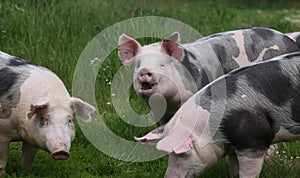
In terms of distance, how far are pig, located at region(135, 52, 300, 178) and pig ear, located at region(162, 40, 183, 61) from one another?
871mm

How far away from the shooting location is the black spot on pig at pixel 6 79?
5.26 m

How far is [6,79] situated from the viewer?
5.32 metres

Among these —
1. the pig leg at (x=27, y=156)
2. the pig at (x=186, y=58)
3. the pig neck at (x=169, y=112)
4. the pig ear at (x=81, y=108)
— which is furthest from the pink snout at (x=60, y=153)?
the pig neck at (x=169, y=112)

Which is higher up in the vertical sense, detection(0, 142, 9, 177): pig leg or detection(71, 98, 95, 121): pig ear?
detection(71, 98, 95, 121): pig ear

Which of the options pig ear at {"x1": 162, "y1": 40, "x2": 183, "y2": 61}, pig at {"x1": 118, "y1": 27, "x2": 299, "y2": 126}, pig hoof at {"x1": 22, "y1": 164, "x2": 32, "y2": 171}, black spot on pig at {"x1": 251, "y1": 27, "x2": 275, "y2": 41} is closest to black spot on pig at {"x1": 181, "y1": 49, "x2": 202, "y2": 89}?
pig at {"x1": 118, "y1": 27, "x2": 299, "y2": 126}

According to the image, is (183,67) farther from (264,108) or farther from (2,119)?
(2,119)

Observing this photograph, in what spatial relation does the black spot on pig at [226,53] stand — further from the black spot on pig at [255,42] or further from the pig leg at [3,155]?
the pig leg at [3,155]

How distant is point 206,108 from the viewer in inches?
191

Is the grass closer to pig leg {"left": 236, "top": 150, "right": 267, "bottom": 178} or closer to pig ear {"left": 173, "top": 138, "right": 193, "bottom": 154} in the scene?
pig leg {"left": 236, "top": 150, "right": 267, "bottom": 178}

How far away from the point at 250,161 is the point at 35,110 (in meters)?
1.58

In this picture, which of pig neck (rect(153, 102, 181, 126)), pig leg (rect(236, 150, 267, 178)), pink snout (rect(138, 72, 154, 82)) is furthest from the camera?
pig neck (rect(153, 102, 181, 126))

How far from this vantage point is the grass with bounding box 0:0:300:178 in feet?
18.4

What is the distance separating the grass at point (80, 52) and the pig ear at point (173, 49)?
34.2 inches

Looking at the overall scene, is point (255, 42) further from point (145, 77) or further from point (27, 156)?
point (27, 156)
